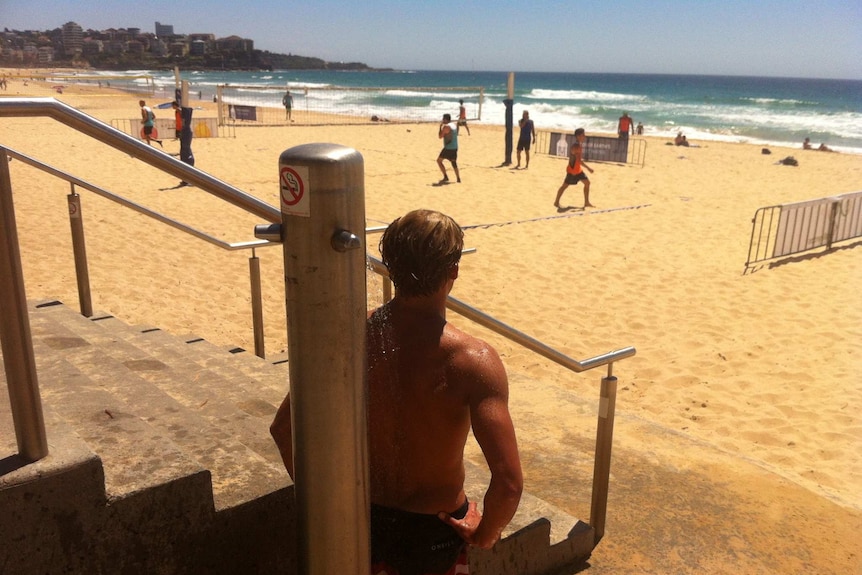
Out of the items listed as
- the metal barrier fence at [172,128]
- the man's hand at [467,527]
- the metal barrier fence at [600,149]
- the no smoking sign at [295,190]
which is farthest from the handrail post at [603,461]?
the metal barrier fence at [172,128]

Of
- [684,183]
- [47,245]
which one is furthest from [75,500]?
[684,183]

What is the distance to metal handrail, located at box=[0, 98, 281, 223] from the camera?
1.58 m

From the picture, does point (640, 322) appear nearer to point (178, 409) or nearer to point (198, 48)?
point (178, 409)

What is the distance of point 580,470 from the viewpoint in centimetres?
372

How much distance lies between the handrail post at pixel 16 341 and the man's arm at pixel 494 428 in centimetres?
97

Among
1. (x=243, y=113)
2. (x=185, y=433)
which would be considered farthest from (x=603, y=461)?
(x=243, y=113)

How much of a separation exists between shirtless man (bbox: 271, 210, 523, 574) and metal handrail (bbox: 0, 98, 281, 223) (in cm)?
50

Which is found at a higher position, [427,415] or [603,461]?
[427,415]

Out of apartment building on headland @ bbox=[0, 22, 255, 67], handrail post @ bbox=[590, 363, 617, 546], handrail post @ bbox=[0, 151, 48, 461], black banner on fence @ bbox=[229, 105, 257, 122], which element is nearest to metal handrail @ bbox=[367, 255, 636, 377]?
handrail post @ bbox=[590, 363, 617, 546]

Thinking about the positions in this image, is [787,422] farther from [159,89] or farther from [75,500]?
[159,89]

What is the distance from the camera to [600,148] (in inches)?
802

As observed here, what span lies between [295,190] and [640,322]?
628 centimetres

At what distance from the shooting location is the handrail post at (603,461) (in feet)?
9.80

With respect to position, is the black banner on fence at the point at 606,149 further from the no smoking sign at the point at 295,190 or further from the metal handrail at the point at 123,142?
the no smoking sign at the point at 295,190
